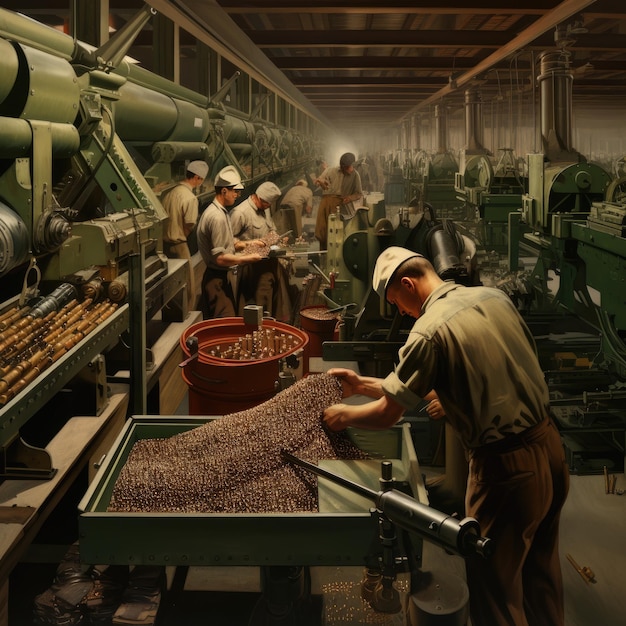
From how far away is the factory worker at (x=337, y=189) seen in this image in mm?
7898

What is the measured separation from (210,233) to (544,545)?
3271 mm

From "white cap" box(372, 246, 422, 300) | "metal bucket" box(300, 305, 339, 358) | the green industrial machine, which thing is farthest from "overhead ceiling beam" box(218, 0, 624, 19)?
"white cap" box(372, 246, 422, 300)

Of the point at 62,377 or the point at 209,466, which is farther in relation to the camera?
the point at 62,377

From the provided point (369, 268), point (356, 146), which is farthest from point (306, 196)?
point (356, 146)

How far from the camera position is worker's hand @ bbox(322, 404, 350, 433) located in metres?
2.14

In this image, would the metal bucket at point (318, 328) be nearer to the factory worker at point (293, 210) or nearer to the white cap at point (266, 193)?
the white cap at point (266, 193)

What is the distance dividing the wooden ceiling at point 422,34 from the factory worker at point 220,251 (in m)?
1.09

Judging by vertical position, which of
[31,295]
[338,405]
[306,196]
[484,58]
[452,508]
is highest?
[484,58]

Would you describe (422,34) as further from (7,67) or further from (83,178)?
(7,67)

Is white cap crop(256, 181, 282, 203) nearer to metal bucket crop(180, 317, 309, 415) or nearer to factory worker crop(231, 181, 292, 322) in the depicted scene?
factory worker crop(231, 181, 292, 322)

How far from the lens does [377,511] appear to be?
1858 mm

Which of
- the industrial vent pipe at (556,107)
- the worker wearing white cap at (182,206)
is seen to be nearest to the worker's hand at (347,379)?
the worker wearing white cap at (182,206)

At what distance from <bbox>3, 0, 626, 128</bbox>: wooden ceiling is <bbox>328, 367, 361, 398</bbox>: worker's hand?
280 centimetres

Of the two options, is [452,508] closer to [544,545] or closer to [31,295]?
[544,545]
